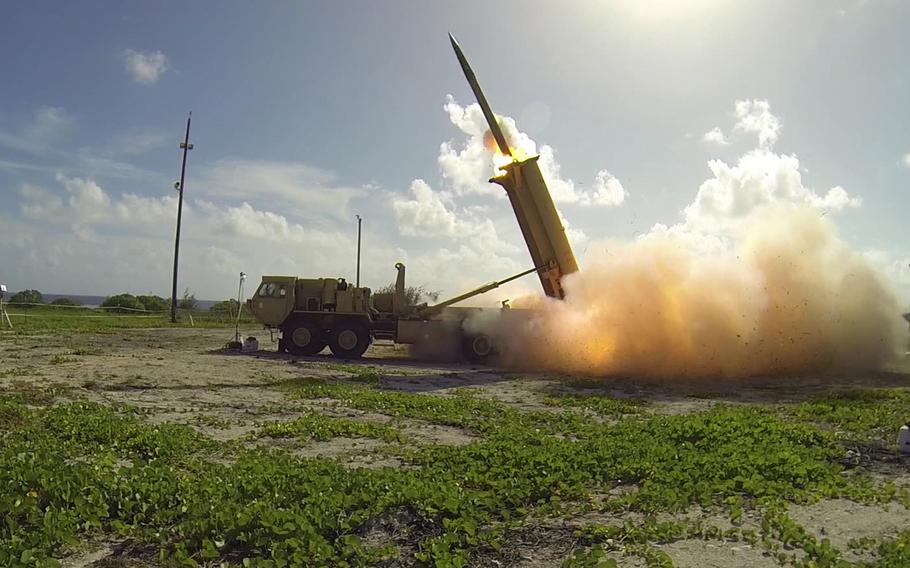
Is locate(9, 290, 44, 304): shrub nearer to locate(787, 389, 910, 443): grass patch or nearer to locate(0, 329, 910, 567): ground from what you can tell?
locate(0, 329, 910, 567): ground

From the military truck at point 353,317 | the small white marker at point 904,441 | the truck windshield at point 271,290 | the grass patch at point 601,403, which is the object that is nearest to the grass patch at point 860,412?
the small white marker at point 904,441

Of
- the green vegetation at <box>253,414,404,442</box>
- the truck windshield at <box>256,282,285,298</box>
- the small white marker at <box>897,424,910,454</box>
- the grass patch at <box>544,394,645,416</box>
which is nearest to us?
the small white marker at <box>897,424,910,454</box>

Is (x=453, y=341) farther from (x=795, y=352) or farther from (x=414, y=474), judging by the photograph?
(x=414, y=474)

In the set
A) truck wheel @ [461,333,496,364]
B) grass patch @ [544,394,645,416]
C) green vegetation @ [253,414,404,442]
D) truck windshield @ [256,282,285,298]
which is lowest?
green vegetation @ [253,414,404,442]

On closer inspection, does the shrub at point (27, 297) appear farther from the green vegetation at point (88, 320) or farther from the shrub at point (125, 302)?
the green vegetation at point (88, 320)

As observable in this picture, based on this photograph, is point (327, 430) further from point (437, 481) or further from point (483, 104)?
point (483, 104)

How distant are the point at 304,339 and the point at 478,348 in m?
6.69

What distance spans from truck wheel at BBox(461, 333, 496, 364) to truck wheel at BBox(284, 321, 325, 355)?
5506 mm

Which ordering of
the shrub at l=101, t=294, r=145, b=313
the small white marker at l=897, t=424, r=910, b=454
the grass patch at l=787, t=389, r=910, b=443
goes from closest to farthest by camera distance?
the small white marker at l=897, t=424, r=910, b=454, the grass patch at l=787, t=389, r=910, b=443, the shrub at l=101, t=294, r=145, b=313

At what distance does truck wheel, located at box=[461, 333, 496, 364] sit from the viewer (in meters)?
26.0

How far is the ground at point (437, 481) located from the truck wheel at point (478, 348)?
10871 mm

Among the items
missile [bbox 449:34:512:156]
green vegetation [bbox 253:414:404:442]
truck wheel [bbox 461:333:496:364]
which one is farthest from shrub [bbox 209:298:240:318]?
green vegetation [bbox 253:414:404:442]

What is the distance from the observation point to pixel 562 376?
21.2 metres

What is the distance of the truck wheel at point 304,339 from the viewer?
26.8 m
